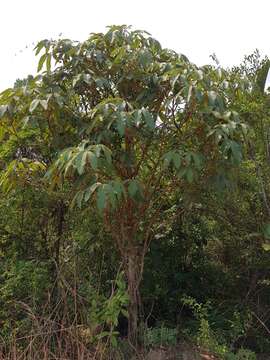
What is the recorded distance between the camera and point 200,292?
5.74 m

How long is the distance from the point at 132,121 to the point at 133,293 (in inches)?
61.7

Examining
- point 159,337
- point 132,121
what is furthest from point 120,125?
point 159,337

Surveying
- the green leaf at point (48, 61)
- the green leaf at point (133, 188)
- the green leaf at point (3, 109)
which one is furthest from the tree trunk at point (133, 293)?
the green leaf at point (48, 61)

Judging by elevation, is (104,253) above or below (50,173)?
below

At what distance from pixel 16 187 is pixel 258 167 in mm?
2197

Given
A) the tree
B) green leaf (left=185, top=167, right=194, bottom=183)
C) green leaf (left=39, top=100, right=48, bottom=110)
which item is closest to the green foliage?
the tree

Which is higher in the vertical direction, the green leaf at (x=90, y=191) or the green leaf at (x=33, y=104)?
the green leaf at (x=33, y=104)

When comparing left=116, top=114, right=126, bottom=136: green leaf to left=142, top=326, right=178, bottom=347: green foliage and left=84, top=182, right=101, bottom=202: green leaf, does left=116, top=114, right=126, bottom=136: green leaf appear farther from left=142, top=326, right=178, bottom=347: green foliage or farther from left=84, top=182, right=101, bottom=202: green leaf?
left=142, top=326, right=178, bottom=347: green foliage

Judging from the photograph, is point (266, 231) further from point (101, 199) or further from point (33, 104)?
point (33, 104)

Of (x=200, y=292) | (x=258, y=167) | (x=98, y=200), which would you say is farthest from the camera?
(x=200, y=292)

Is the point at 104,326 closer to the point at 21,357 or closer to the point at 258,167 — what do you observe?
the point at 21,357

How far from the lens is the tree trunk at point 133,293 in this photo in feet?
15.4

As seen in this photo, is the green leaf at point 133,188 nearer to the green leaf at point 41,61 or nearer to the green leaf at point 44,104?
the green leaf at point 44,104

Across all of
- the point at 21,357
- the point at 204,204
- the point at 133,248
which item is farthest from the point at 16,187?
the point at 204,204
